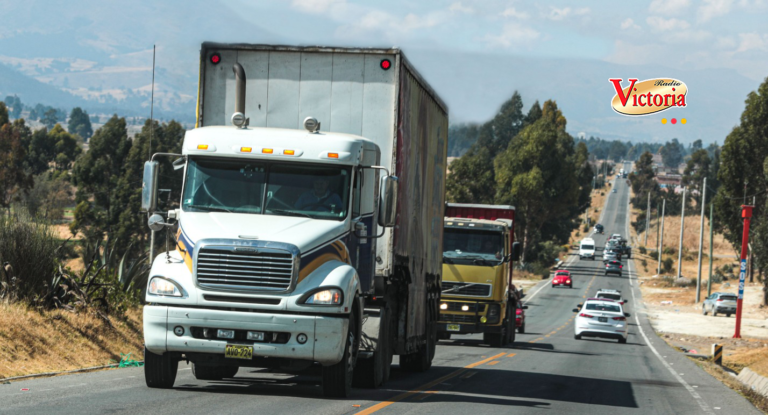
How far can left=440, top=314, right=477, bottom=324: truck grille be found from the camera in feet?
86.2

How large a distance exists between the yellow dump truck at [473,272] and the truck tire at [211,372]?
12.8 meters

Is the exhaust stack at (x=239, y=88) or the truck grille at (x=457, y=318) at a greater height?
the exhaust stack at (x=239, y=88)

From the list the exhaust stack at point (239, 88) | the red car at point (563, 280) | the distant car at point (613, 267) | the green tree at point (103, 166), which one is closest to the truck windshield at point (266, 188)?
the exhaust stack at point (239, 88)

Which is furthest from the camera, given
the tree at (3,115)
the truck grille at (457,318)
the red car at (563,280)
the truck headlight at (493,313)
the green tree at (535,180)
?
the green tree at (535,180)

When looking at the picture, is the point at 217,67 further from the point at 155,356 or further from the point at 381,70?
the point at 155,356

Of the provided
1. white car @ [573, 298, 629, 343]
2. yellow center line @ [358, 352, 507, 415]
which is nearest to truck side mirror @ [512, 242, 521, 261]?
yellow center line @ [358, 352, 507, 415]

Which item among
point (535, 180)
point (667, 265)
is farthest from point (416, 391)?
point (667, 265)

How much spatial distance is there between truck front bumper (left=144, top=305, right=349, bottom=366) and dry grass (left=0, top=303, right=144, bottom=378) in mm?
2915

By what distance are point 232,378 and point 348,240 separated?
11.5 feet

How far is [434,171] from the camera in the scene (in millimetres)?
17172

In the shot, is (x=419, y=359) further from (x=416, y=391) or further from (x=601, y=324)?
(x=601, y=324)

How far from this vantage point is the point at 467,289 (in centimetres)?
2617

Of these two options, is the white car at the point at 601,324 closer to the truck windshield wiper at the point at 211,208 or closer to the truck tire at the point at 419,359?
the truck tire at the point at 419,359

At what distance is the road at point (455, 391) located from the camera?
33.5ft
